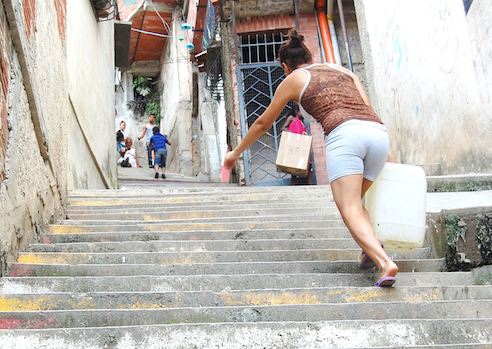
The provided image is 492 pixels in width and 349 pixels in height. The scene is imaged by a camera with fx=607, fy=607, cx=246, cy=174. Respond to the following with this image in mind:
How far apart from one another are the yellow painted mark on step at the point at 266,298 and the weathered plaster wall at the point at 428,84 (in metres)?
3.43

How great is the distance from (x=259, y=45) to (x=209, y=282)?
31.2 feet

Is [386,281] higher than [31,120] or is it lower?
lower

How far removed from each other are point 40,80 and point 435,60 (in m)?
4.29

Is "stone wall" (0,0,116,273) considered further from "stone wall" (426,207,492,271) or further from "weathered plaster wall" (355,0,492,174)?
"weathered plaster wall" (355,0,492,174)

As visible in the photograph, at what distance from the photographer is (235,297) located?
273 cm

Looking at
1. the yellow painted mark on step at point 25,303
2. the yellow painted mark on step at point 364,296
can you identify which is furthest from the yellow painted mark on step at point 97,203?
the yellow painted mark on step at point 364,296

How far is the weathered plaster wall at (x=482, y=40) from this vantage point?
5.46 metres

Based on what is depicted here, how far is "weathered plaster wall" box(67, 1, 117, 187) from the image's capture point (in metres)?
8.12

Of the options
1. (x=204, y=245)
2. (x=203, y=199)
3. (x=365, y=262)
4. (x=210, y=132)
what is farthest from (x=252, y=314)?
(x=210, y=132)

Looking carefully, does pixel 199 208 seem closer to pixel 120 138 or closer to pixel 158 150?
pixel 158 150

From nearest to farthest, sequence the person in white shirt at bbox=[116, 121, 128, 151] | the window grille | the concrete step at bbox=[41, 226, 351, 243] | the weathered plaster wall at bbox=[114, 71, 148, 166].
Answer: the concrete step at bbox=[41, 226, 351, 243] < the window grille < the person in white shirt at bbox=[116, 121, 128, 151] < the weathered plaster wall at bbox=[114, 71, 148, 166]

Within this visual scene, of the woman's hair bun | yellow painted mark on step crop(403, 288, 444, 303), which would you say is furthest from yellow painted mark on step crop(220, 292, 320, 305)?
the woman's hair bun

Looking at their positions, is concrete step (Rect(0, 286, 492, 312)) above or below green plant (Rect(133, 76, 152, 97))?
below

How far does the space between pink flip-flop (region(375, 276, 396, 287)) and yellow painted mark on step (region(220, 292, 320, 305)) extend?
A: 0.98 ft
